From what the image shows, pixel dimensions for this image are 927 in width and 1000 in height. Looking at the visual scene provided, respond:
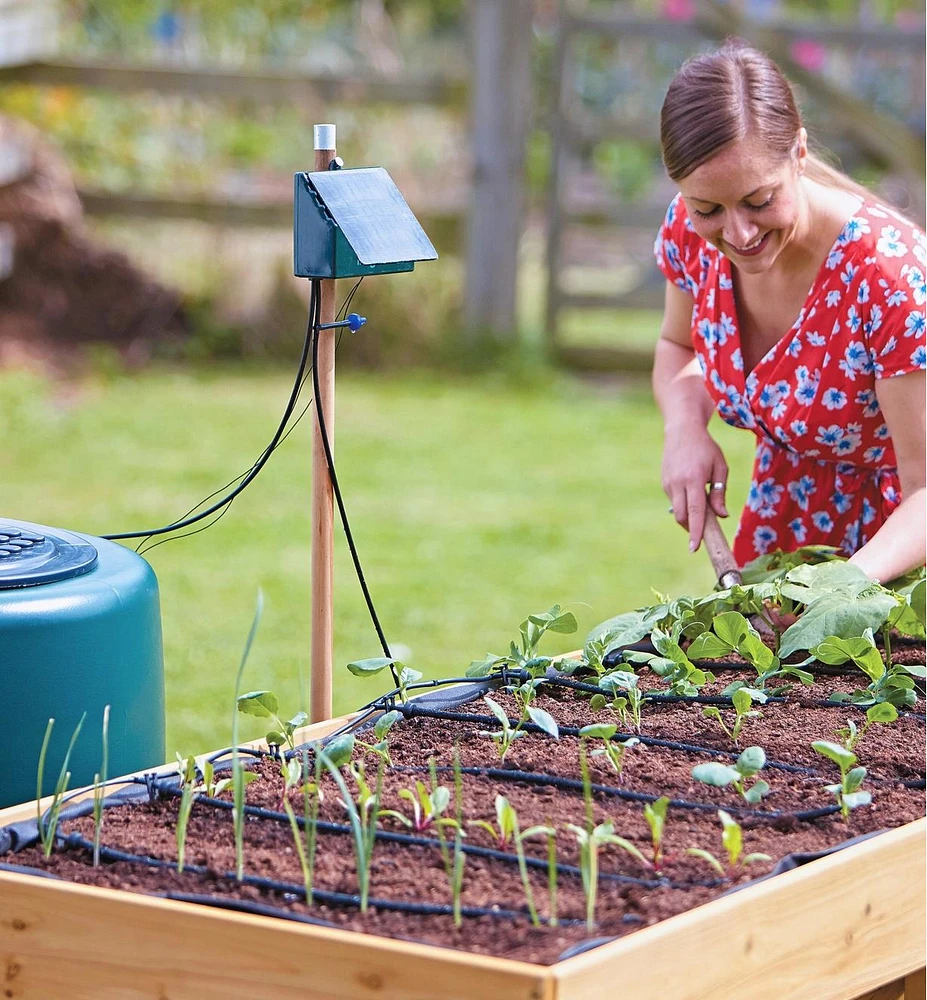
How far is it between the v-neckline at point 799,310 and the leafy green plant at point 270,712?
3.37 ft

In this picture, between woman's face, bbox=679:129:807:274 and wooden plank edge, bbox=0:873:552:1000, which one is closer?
wooden plank edge, bbox=0:873:552:1000

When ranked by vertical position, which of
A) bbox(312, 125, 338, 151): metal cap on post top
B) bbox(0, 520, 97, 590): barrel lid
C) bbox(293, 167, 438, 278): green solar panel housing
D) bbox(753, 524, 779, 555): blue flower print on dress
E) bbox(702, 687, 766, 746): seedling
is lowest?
bbox(753, 524, 779, 555): blue flower print on dress

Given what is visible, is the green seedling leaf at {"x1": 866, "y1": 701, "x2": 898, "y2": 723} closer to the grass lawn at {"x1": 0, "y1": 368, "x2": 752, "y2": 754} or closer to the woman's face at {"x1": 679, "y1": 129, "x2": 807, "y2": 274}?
the woman's face at {"x1": 679, "y1": 129, "x2": 807, "y2": 274}

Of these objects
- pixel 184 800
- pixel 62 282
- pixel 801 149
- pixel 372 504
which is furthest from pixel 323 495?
pixel 62 282

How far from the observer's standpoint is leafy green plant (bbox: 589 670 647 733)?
2.06 meters

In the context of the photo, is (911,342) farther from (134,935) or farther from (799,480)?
(134,935)

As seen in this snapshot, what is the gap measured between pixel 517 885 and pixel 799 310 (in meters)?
1.28

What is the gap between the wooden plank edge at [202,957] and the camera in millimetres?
1367

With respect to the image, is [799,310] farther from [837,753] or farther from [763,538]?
[837,753]

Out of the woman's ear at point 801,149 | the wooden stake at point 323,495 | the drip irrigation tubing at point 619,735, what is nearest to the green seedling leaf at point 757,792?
the drip irrigation tubing at point 619,735

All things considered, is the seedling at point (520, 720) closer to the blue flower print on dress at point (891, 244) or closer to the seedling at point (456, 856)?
the seedling at point (456, 856)

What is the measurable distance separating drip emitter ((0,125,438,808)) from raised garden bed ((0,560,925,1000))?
0.13 m

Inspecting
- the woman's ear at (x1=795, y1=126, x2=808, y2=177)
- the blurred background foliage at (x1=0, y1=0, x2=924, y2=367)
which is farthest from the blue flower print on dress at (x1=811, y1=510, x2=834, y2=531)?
the blurred background foliage at (x1=0, y1=0, x2=924, y2=367)

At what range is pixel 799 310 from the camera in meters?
2.53
